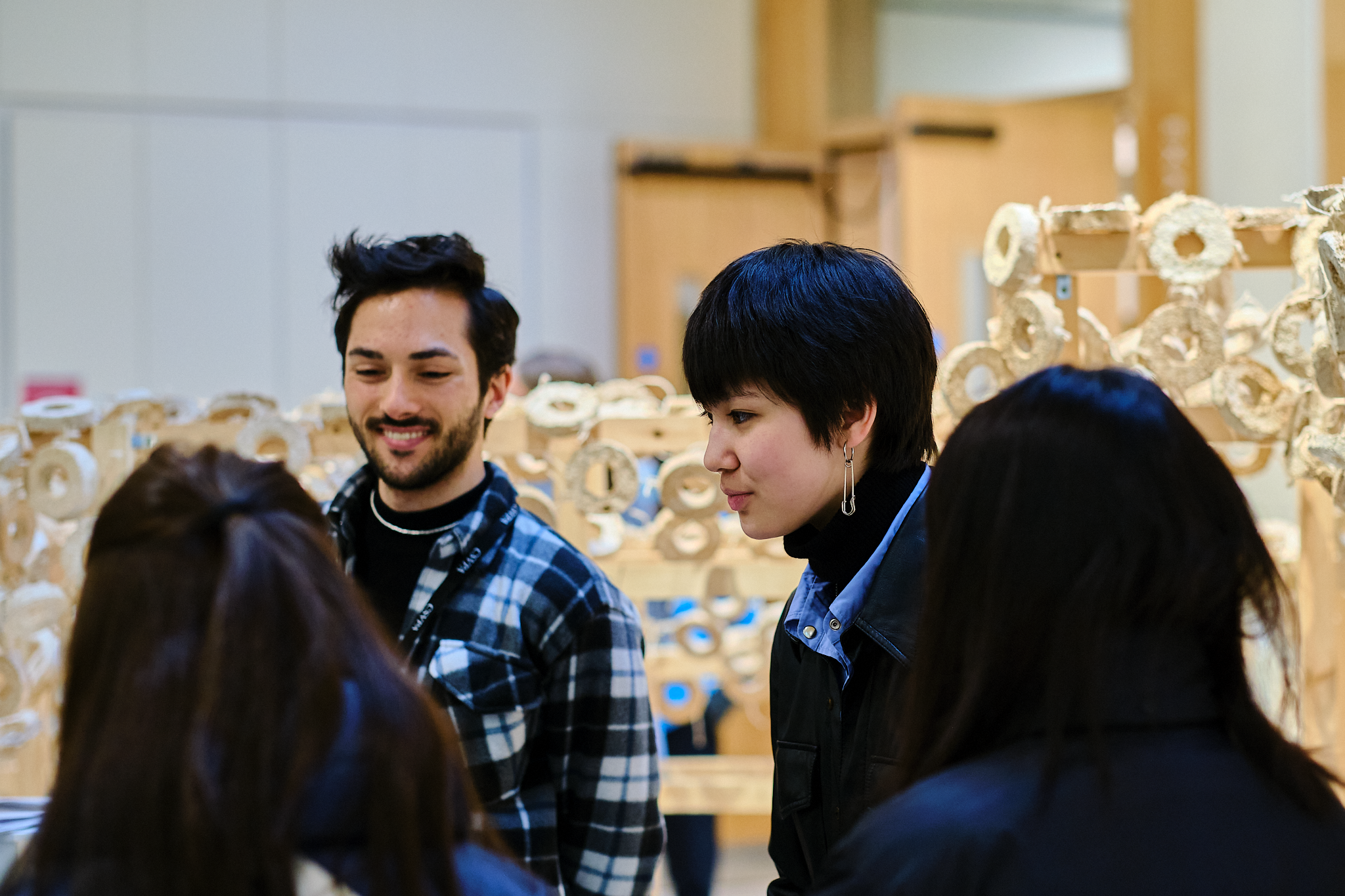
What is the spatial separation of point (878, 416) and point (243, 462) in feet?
2.40

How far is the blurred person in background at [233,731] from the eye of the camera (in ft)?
2.78

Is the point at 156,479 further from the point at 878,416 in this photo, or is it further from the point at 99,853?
the point at 878,416

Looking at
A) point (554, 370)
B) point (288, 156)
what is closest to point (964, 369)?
point (554, 370)

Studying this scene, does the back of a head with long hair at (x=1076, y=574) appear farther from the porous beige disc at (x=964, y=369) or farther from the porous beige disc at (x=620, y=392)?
the porous beige disc at (x=620, y=392)

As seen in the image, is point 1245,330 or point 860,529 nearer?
point 860,529

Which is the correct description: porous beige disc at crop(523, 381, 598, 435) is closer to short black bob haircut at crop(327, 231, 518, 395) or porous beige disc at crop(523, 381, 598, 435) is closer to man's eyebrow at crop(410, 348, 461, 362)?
short black bob haircut at crop(327, 231, 518, 395)

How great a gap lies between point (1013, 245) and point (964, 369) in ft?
0.74

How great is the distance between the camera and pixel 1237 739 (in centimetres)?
96

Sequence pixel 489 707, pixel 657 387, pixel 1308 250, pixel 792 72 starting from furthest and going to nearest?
pixel 792 72 → pixel 657 387 → pixel 1308 250 → pixel 489 707

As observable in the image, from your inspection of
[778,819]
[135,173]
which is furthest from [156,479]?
[135,173]

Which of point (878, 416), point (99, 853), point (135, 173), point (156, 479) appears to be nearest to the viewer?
point (99, 853)

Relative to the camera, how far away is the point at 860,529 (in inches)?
58.2

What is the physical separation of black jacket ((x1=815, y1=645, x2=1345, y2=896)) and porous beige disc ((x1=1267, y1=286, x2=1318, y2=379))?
1359 mm

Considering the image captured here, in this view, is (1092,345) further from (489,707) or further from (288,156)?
(288,156)
